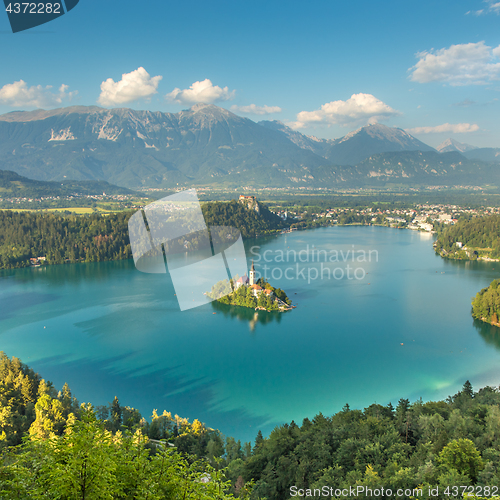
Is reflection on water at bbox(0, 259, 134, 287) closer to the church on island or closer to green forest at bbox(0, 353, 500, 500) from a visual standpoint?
the church on island

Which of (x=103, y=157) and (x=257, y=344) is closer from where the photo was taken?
(x=257, y=344)

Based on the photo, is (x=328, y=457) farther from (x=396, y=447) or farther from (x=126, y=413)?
(x=126, y=413)

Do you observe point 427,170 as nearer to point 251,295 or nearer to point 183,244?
point 183,244

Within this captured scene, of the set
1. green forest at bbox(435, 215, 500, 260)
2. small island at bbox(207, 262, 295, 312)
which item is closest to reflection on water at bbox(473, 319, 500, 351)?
small island at bbox(207, 262, 295, 312)

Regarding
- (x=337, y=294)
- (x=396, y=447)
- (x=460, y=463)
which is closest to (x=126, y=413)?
(x=396, y=447)

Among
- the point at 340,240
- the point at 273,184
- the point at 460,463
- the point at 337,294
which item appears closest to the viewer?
the point at 460,463

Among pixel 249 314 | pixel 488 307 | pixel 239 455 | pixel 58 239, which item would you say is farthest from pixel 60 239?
pixel 488 307
